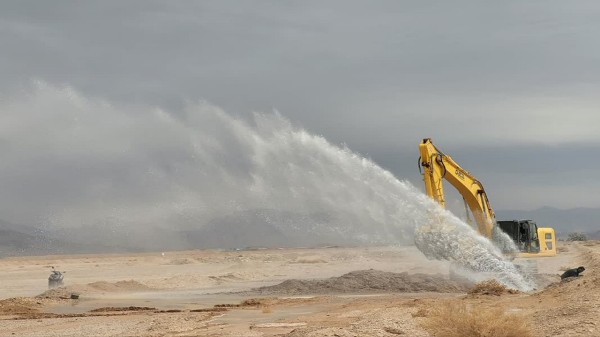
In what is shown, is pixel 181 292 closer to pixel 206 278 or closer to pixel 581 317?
pixel 206 278

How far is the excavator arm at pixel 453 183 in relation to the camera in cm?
3622

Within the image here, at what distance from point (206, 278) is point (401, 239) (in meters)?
16.5

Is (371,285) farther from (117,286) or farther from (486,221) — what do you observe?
(117,286)

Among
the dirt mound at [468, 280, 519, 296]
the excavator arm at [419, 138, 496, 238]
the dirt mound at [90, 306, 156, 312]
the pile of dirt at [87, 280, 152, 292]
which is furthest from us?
the pile of dirt at [87, 280, 152, 292]

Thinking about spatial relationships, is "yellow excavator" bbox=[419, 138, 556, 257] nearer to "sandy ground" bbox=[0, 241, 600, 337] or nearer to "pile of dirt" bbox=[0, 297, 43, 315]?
"sandy ground" bbox=[0, 241, 600, 337]

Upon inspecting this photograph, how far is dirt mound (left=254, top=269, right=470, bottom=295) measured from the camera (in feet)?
120

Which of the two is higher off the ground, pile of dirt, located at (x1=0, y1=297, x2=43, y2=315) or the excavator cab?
the excavator cab

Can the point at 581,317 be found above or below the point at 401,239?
below

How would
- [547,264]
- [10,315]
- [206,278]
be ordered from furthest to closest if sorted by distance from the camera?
[547,264]
[206,278]
[10,315]

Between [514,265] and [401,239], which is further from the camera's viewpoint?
[401,239]

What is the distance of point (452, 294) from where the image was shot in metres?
33.8

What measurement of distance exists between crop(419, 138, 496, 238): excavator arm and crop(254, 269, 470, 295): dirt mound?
3.66 metres

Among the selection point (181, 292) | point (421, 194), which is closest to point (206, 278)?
point (181, 292)

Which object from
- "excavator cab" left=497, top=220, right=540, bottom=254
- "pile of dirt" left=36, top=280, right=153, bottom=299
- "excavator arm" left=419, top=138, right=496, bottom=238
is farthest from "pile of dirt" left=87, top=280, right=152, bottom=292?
"excavator cab" left=497, top=220, right=540, bottom=254
